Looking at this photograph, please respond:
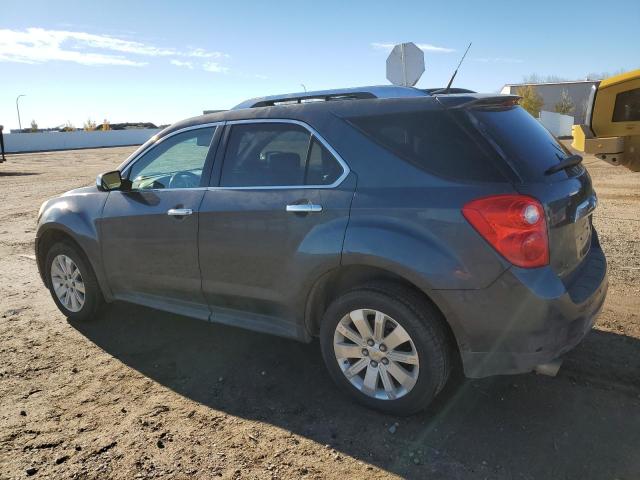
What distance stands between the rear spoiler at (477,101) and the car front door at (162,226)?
1663mm

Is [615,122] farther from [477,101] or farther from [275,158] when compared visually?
[275,158]

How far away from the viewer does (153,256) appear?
13.3 ft

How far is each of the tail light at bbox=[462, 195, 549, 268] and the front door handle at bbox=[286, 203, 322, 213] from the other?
923mm

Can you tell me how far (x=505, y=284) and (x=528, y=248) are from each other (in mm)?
214

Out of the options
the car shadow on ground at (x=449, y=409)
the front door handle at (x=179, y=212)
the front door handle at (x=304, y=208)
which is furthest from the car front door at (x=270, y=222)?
the car shadow on ground at (x=449, y=409)

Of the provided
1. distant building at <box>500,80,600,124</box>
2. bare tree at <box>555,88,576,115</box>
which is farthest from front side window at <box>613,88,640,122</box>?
distant building at <box>500,80,600,124</box>

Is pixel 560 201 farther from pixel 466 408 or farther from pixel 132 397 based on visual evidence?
pixel 132 397

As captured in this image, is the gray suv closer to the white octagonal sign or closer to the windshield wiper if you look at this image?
the windshield wiper

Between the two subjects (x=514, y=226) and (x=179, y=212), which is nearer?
(x=514, y=226)

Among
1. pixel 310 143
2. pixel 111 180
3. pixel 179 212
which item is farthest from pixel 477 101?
pixel 111 180

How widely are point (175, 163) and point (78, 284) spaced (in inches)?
58.6

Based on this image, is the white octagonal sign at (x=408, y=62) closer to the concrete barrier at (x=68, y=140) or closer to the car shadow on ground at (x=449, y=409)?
the car shadow on ground at (x=449, y=409)

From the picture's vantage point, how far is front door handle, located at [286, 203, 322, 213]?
319 centimetres

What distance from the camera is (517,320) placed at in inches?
108
